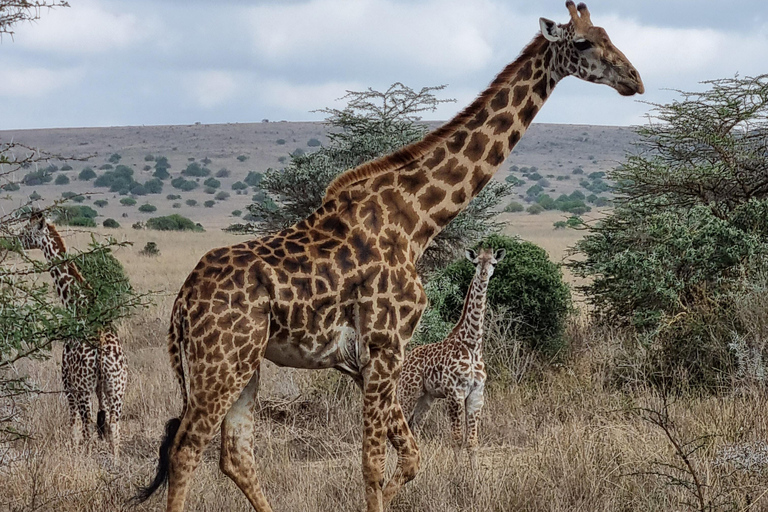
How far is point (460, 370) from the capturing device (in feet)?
24.5

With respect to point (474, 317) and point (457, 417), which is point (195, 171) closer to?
point (474, 317)

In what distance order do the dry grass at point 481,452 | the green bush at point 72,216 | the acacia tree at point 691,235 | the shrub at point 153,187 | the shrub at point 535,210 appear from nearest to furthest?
the dry grass at point 481,452 → the green bush at point 72,216 → the acacia tree at point 691,235 → the shrub at point 535,210 → the shrub at point 153,187

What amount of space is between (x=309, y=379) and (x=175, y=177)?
64.8 metres

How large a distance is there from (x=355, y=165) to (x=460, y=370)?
5557mm

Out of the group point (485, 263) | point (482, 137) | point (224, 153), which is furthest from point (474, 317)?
point (224, 153)

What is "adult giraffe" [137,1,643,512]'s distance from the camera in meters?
4.67

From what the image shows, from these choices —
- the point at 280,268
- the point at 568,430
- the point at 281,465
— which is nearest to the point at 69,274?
the point at 281,465

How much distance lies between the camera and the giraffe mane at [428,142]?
5.23 metres

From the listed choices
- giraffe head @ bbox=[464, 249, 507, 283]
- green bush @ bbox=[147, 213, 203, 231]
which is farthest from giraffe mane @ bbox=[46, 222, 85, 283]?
green bush @ bbox=[147, 213, 203, 231]

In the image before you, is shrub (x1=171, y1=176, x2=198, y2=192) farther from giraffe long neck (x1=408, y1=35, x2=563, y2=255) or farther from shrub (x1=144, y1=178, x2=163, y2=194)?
giraffe long neck (x1=408, y1=35, x2=563, y2=255)

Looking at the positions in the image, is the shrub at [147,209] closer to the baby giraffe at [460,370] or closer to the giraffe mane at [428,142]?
the baby giraffe at [460,370]

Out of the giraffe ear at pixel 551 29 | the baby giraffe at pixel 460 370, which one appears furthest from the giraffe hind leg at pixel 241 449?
the giraffe ear at pixel 551 29

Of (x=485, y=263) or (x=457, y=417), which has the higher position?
(x=485, y=263)

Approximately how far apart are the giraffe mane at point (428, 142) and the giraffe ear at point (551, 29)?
0.19 m
